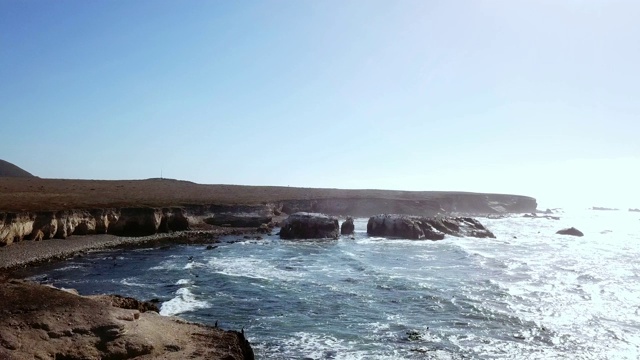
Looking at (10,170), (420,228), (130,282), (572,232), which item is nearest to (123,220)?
(130,282)

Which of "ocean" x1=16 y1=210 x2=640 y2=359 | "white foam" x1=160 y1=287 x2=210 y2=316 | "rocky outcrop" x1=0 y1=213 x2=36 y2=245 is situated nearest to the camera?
"ocean" x1=16 y1=210 x2=640 y2=359

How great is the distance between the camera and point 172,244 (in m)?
49.5

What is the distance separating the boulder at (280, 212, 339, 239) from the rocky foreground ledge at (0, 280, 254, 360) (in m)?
41.5

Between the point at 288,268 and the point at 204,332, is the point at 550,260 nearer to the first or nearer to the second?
the point at 288,268

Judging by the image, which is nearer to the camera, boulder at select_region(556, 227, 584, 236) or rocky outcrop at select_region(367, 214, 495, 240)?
rocky outcrop at select_region(367, 214, 495, 240)

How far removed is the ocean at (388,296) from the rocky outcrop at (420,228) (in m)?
10.8

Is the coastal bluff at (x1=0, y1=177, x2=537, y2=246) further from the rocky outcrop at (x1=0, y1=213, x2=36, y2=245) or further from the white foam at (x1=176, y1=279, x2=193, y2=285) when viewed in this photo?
the white foam at (x1=176, y1=279, x2=193, y2=285)

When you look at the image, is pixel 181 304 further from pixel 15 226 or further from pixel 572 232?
pixel 572 232

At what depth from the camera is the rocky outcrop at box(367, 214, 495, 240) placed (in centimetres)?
6034

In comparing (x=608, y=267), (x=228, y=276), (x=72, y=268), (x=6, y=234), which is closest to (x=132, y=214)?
(x=6, y=234)

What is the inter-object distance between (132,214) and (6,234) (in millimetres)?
16065

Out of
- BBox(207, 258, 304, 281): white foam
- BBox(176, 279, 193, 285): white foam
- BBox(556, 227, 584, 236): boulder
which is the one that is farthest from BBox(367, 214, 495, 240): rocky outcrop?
BBox(176, 279, 193, 285): white foam

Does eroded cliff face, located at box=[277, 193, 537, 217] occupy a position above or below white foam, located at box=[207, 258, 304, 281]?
above

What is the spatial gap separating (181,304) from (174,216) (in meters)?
35.5
